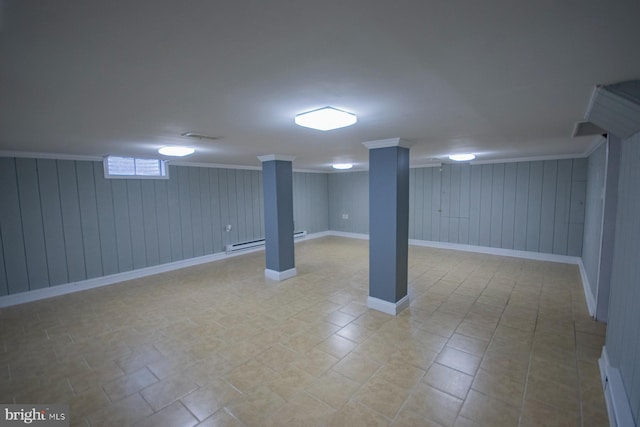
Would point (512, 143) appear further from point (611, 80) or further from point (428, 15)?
point (428, 15)

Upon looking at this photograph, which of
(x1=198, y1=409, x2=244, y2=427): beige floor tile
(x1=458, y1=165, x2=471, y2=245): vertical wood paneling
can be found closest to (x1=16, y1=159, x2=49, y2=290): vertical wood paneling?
(x1=198, y1=409, x2=244, y2=427): beige floor tile

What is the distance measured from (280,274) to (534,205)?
5809mm

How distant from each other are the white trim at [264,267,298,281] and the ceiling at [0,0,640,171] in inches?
128

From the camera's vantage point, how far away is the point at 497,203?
6.77 metres

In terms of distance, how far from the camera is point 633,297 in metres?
1.84

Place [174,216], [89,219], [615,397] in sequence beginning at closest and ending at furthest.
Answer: [615,397] → [89,219] → [174,216]

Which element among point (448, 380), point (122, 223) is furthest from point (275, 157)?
point (448, 380)

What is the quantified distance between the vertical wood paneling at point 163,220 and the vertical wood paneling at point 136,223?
0.97ft

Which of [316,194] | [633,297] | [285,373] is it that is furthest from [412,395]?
[316,194]

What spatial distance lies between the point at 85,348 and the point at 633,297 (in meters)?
4.83

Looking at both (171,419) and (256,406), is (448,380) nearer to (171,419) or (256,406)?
A: (256,406)

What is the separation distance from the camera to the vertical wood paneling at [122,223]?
17.0 feet

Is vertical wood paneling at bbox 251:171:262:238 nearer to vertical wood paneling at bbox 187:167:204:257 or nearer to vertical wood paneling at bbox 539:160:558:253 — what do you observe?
vertical wood paneling at bbox 187:167:204:257

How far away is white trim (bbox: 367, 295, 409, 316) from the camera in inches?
146
